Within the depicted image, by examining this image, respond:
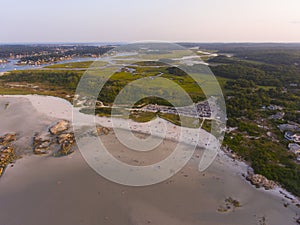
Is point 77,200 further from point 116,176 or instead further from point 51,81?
point 51,81

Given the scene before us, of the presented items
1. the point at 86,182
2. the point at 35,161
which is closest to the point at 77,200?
the point at 86,182

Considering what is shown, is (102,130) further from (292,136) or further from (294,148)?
(292,136)

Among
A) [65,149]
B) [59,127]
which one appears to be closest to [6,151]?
[65,149]

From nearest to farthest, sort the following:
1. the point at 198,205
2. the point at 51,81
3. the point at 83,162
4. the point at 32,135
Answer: the point at 198,205, the point at 83,162, the point at 32,135, the point at 51,81

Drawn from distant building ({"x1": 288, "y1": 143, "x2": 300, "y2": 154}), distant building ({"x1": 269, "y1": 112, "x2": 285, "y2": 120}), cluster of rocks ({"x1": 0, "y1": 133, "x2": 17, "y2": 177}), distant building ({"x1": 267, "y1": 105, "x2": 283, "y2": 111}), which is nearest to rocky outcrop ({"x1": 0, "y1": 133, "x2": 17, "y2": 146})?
cluster of rocks ({"x1": 0, "y1": 133, "x2": 17, "y2": 177})

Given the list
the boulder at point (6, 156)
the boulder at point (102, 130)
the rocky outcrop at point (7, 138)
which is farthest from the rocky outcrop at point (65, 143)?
the rocky outcrop at point (7, 138)
